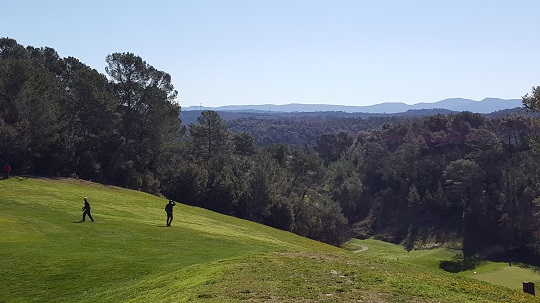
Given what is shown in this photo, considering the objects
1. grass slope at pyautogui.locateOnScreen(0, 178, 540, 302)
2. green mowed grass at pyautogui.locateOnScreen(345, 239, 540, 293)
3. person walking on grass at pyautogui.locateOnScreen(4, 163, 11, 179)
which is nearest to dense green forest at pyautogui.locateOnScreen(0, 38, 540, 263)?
person walking on grass at pyautogui.locateOnScreen(4, 163, 11, 179)

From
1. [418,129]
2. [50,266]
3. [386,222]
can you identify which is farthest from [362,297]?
[418,129]

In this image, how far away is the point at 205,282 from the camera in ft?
65.8

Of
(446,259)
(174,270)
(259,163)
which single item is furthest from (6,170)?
(446,259)

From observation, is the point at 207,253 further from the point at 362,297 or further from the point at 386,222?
the point at 386,222

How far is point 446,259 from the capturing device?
92375mm

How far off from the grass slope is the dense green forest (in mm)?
26561

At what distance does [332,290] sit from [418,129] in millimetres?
139618

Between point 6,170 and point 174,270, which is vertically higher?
point 6,170

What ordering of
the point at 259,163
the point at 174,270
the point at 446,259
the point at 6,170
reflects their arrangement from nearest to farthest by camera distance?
the point at 174,270 < the point at 6,170 < the point at 259,163 < the point at 446,259

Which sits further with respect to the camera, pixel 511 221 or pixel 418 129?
pixel 418 129

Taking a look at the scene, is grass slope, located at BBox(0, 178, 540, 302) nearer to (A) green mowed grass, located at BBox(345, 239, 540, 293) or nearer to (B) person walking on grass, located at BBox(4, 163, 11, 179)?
(B) person walking on grass, located at BBox(4, 163, 11, 179)

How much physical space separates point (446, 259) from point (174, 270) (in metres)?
77.5

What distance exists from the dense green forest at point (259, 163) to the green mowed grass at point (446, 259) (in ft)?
22.1

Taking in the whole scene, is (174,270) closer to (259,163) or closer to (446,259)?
(259,163)
